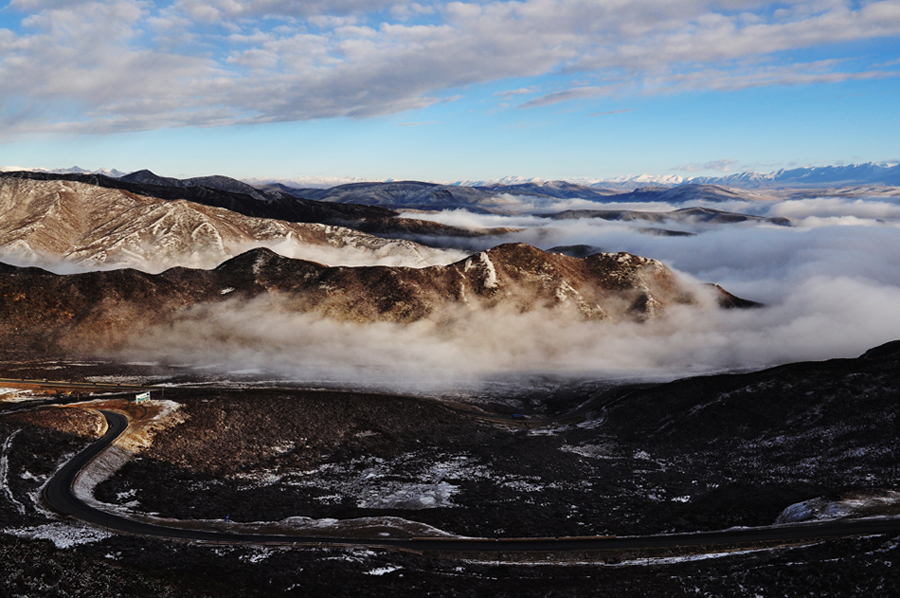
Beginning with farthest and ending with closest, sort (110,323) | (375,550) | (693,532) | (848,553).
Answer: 1. (110,323)
2. (693,532)
3. (375,550)
4. (848,553)

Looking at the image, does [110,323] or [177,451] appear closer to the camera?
[177,451]

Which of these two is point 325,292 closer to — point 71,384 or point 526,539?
point 71,384

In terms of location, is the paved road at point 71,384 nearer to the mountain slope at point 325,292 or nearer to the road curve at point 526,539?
the mountain slope at point 325,292

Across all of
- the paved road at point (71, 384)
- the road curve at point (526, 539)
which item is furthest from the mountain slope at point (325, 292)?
the road curve at point (526, 539)

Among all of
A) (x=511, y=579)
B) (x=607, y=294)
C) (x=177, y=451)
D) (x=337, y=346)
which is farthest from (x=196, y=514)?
(x=607, y=294)

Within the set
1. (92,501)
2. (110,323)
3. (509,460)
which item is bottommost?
(509,460)

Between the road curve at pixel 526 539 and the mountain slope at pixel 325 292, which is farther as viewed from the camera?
the mountain slope at pixel 325 292

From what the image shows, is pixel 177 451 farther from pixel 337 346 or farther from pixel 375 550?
pixel 337 346

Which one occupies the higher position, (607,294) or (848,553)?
(607,294)
